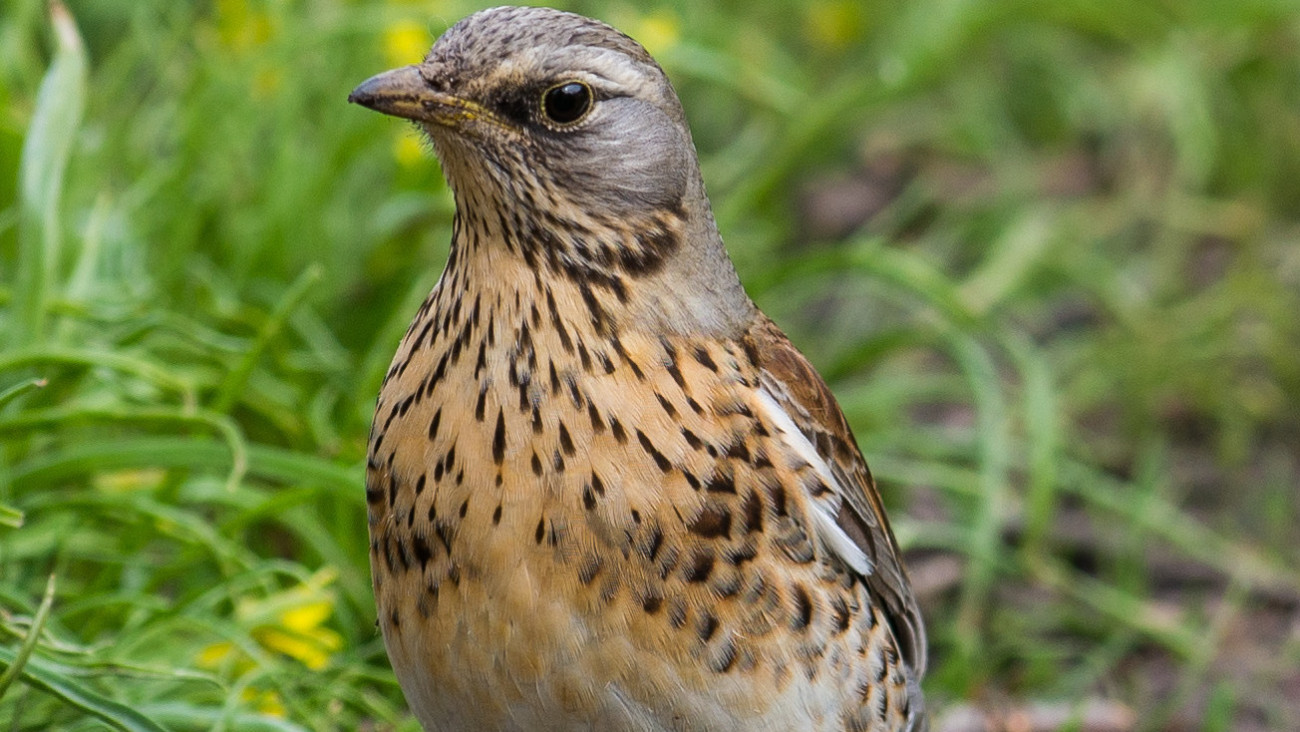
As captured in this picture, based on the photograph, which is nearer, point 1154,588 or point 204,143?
point 204,143

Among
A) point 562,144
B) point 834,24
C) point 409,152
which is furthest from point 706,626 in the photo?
point 834,24

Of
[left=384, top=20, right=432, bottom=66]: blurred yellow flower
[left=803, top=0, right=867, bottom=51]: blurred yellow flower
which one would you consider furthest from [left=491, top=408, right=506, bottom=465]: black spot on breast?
[left=803, top=0, right=867, bottom=51]: blurred yellow flower

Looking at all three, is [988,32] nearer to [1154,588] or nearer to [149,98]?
[1154,588]

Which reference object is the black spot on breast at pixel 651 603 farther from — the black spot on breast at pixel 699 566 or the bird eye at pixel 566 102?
the bird eye at pixel 566 102

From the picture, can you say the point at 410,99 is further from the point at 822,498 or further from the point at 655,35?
the point at 655,35

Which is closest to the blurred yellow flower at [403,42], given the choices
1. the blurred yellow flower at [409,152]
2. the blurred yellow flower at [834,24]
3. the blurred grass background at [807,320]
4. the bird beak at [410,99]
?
the blurred grass background at [807,320]

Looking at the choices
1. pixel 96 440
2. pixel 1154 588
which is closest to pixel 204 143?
pixel 96 440
